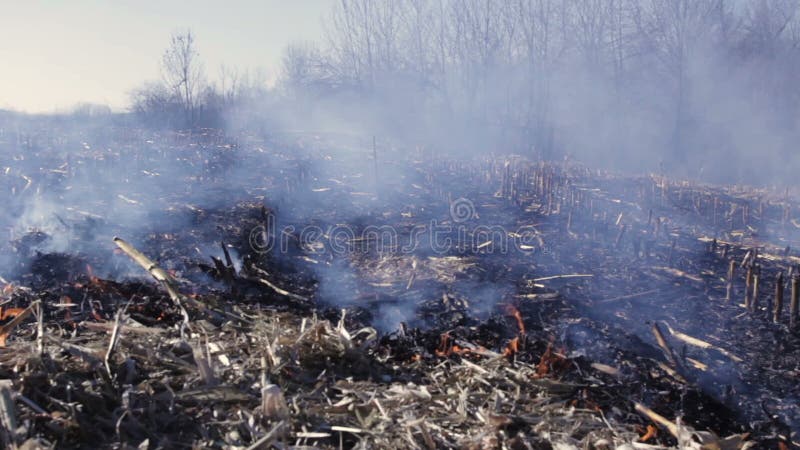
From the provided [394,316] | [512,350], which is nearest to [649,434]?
[512,350]

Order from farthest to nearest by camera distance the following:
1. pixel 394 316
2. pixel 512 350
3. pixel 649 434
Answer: pixel 394 316 → pixel 512 350 → pixel 649 434

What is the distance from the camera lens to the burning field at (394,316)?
3.04 m

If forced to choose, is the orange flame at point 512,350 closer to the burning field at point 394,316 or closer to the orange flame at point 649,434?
the burning field at point 394,316

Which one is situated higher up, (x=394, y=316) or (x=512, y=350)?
(x=512, y=350)

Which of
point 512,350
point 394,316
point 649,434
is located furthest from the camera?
point 394,316

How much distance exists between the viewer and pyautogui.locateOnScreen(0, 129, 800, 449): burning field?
9.97ft

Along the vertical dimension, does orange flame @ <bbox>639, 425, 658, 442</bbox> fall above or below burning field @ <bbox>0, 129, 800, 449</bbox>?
below

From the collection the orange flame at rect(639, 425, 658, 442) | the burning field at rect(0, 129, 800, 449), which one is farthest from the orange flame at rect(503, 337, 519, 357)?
the orange flame at rect(639, 425, 658, 442)

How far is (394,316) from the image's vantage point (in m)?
5.51

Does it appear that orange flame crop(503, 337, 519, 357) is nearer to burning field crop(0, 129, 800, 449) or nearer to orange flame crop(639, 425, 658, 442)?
burning field crop(0, 129, 800, 449)

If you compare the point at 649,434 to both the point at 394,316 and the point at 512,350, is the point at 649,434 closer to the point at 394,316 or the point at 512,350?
the point at 512,350

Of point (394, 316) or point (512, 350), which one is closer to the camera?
point (512, 350)

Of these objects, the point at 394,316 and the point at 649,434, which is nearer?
the point at 649,434

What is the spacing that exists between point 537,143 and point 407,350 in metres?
18.8
